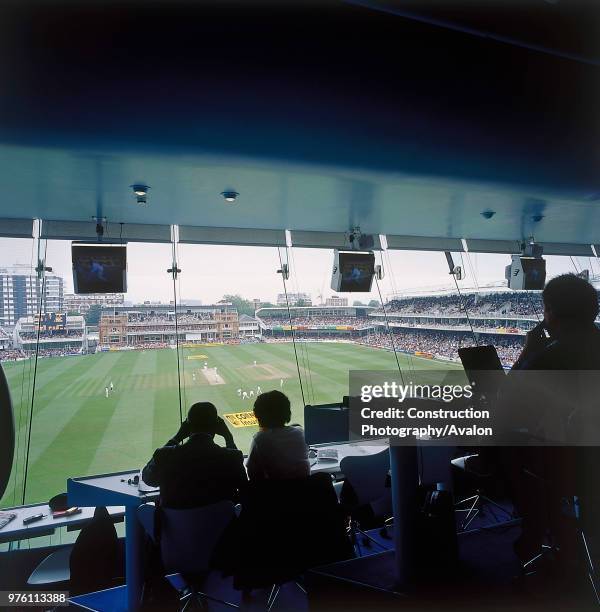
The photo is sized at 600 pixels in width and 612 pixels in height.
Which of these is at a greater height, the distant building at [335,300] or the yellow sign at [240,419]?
the distant building at [335,300]

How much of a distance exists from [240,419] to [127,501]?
14.2 m

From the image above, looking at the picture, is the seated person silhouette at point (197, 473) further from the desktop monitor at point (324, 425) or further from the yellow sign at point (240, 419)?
the yellow sign at point (240, 419)

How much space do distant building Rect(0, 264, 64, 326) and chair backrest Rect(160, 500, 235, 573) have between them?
14.5 feet

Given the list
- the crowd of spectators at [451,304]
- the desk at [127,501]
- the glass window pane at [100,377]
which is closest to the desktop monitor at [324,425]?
the desk at [127,501]

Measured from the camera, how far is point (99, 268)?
4.50 meters

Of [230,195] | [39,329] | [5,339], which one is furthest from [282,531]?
[5,339]

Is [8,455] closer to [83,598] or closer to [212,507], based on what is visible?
[212,507]

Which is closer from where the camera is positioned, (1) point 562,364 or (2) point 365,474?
(1) point 562,364

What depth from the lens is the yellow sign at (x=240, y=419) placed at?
51.9 feet

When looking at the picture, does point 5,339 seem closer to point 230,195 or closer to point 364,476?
point 230,195

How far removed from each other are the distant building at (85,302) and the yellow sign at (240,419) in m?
10.8

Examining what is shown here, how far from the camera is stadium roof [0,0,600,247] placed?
1.62 meters

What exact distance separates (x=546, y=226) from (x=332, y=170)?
4.11 meters

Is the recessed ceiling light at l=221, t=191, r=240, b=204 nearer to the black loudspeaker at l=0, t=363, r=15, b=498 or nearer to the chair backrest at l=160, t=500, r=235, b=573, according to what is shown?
the chair backrest at l=160, t=500, r=235, b=573
